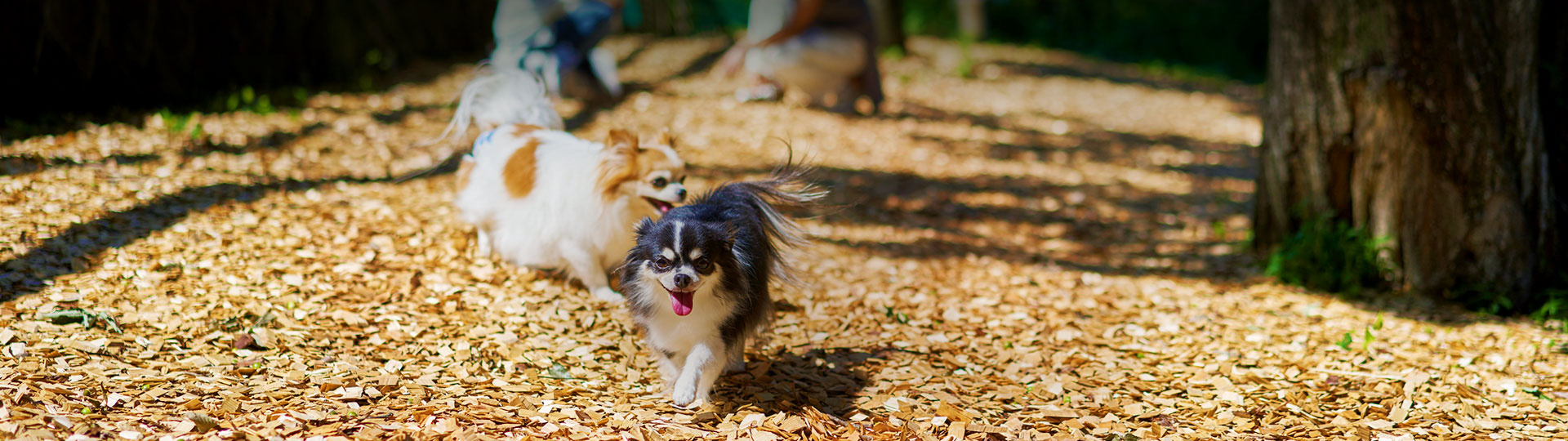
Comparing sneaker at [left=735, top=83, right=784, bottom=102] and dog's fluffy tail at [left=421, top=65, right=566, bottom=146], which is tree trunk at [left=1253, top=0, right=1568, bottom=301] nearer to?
dog's fluffy tail at [left=421, top=65, right=566, bottom=146]

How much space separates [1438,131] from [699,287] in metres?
3.34

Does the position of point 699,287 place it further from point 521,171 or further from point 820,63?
point 820,63

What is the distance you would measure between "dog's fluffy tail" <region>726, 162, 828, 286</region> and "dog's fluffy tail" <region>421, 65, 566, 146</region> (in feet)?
4.78

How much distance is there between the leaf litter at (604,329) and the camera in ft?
10.1

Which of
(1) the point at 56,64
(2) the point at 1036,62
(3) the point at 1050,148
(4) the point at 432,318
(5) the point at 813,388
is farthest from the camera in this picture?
(2) the point at 1036,62

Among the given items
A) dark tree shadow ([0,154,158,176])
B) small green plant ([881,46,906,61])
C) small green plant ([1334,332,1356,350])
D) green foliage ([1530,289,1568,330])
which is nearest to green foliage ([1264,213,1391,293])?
green foliage ([1530,289,1568,330])

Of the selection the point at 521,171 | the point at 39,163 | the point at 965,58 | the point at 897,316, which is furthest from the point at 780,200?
the point at 965,58

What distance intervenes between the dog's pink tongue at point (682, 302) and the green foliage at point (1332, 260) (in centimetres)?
325

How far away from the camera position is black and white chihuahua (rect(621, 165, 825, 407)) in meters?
3.02

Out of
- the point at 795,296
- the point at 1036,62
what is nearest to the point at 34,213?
the point at 795,296

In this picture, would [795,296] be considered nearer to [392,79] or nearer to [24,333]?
[24,333]

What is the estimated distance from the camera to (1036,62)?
14148 mm

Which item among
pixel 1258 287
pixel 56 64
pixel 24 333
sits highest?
pixel 56 64

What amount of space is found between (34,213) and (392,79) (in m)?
4.83
